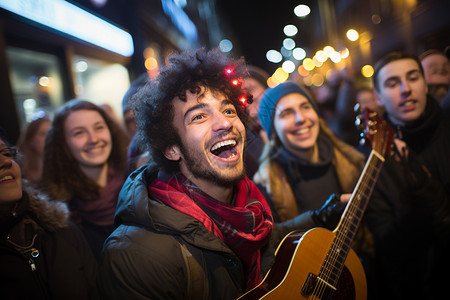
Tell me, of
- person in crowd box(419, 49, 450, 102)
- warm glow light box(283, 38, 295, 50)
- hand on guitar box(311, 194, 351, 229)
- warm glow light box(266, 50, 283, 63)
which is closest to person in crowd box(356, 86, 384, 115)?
person in crowd box(419, 49, 450, 102)

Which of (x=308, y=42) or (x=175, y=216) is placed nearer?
(x=175, y=216)

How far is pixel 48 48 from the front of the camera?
13.6 ft

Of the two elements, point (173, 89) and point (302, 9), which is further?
point (302, 9)

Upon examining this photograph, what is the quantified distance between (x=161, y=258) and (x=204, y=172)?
51cm

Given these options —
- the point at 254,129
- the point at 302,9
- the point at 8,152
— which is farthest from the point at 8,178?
the point at 302,9

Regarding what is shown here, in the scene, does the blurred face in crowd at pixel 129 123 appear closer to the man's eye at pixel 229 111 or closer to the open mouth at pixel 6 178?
the open mouth at pixel 6 178

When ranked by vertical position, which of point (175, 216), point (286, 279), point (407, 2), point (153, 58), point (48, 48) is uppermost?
point (153, 58)

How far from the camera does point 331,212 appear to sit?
1907 mm

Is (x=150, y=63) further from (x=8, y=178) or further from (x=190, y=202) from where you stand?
(x=190, y=202)

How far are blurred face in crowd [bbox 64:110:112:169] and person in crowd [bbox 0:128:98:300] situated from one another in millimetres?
719

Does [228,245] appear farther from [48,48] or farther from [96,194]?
[48,48]

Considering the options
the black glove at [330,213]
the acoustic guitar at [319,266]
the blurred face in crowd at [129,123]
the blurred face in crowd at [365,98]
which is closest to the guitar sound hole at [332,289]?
the acoustic guitar at [319,266]

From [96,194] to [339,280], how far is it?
2.26m

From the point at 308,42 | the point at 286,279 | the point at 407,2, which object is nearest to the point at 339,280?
the point at 286,279
